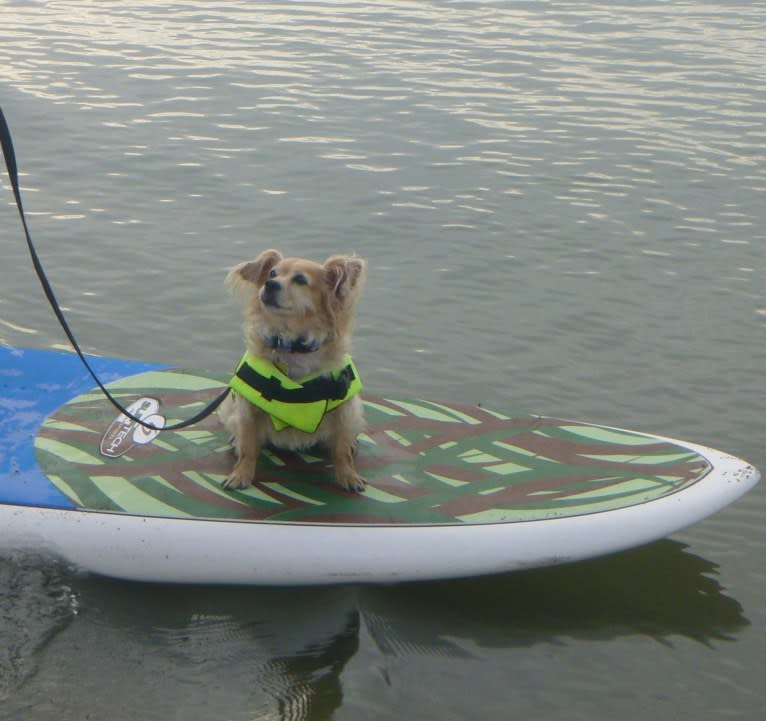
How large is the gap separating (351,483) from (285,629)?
0.75 m

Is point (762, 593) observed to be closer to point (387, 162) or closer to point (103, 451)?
point (103, 451)

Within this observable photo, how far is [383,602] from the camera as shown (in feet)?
19.2

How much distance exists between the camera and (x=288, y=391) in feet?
18.9

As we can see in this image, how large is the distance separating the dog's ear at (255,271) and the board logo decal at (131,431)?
100 cm

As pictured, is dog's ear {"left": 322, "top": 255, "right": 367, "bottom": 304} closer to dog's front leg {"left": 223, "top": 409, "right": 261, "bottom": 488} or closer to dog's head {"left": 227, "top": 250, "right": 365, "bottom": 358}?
dog's head {"left": 227, "top": 250, "right": 365, "bottom": 358}

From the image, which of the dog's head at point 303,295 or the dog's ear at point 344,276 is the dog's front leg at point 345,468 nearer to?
the dog's head at point 303,295

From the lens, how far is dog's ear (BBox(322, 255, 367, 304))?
559 centimetres

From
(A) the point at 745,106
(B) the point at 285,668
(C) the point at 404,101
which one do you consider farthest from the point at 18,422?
(A) the point at 745,106

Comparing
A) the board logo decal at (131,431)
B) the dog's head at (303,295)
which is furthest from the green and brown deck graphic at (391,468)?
the dog's head at (303,295)

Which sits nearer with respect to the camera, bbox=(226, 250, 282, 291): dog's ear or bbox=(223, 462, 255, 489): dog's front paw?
bbox=(226, 250, 282, 291): dog's ear

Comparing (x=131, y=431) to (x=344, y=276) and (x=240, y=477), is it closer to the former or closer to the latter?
(x=240, y=477)

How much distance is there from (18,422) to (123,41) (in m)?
11.7

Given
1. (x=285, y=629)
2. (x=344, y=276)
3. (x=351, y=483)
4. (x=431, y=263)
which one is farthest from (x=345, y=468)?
(x=431, y=263)

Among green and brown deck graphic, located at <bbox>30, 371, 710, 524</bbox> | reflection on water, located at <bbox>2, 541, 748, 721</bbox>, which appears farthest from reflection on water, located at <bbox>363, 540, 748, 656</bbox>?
green and brown deck graphic, located at <bbox>30, 371, 710, 524</bbox>
